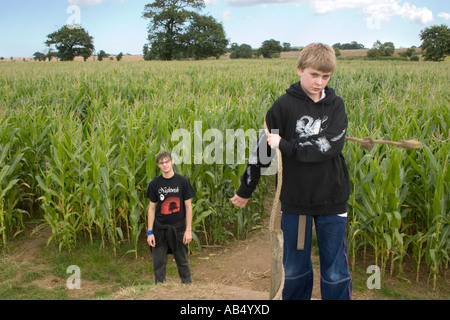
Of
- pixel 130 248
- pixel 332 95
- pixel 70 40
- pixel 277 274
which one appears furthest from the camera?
pixel 70 40

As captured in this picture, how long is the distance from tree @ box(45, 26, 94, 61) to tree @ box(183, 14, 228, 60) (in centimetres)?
2112

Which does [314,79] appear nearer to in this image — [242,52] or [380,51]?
[380,51]

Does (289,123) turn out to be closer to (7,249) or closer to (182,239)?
(182,239)

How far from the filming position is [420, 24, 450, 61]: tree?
61562 millimetres

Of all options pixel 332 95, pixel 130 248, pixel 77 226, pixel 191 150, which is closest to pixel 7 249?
pixel 77 226

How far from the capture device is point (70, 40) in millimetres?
70812

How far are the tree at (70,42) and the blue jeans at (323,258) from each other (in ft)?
249

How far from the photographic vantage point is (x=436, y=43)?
6253cm

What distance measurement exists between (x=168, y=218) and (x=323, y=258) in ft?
5.66

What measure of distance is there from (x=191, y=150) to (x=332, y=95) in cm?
288

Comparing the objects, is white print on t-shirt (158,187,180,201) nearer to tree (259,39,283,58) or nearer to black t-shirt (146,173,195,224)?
black t-shirt (146,173,195,224)

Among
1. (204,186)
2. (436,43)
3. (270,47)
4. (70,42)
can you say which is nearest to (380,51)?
(436,43)
